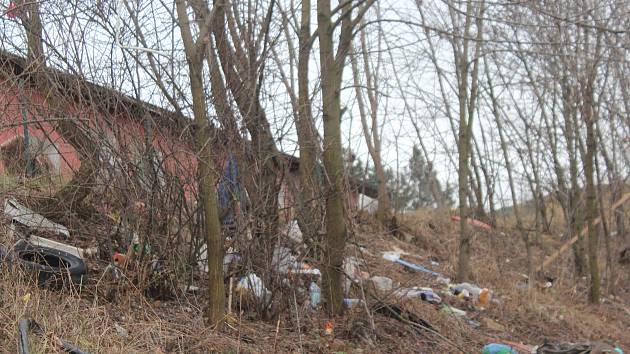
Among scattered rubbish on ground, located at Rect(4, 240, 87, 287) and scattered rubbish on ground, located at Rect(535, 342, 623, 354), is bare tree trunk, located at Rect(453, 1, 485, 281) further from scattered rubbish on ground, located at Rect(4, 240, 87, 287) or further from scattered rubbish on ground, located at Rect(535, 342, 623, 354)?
scattered rubbish on ground, located at Rect(4, 240, 87, 287)

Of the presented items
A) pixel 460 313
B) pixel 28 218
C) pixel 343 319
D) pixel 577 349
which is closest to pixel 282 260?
pixel 343 319

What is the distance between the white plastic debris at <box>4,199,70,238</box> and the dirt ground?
0.32 metres

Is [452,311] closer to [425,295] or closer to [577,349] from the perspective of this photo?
[425,295]

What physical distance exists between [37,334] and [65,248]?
5.84 feet

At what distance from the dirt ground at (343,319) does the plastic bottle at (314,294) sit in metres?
0.17

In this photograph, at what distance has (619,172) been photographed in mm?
15430

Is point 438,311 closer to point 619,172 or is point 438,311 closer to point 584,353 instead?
point 584,353

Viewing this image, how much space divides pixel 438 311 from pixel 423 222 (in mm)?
6644

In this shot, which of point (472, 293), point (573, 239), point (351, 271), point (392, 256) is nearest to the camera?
Answer: point (351, 271)

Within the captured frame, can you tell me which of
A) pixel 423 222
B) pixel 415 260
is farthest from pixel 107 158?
pixel 423 222

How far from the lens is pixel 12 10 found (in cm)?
531

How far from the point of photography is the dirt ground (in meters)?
4.79

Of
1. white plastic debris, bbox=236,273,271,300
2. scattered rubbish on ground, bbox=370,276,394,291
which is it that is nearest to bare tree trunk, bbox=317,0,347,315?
white plastic debris, bbox=236,273,271,300

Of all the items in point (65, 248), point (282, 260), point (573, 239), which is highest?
point (573, 239)
